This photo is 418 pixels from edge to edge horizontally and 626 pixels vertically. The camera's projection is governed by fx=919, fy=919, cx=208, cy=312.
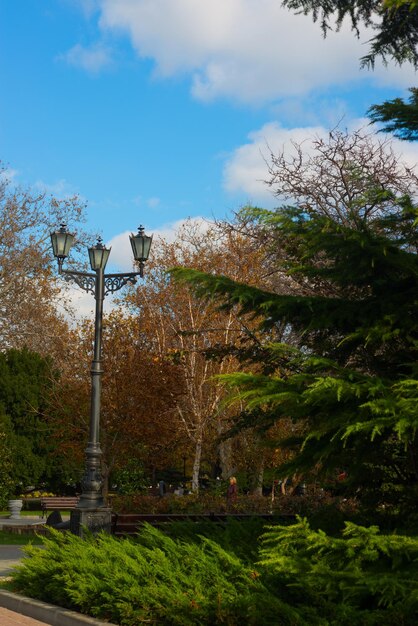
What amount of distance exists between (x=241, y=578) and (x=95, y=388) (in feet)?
25.4

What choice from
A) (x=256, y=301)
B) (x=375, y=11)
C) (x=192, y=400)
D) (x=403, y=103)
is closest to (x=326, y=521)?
(x=256, y=301)

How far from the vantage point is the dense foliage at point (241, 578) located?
274 inches

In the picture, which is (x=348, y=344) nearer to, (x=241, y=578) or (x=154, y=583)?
(x=241, y=578)

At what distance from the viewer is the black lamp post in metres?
14.9

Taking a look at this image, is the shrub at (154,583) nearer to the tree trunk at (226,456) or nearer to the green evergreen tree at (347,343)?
the green evergreen tree at (347,343)

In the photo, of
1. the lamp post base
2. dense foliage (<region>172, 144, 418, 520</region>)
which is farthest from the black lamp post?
dense foliage (<region>172, 144, 418, 520</region>)

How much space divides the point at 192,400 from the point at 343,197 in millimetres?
17244

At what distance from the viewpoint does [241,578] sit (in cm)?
848

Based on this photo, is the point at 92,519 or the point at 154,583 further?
the point at 92,519

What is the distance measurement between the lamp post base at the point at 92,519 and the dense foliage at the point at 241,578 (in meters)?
3.45

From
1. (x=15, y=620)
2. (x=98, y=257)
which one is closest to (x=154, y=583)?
(x=15, y=620)

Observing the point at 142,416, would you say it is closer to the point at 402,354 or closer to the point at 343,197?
the point at 343,197

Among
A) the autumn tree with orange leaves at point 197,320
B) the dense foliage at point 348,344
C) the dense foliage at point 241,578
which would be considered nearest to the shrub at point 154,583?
the dense foliage at point 241,578

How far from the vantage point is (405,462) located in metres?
8.86
